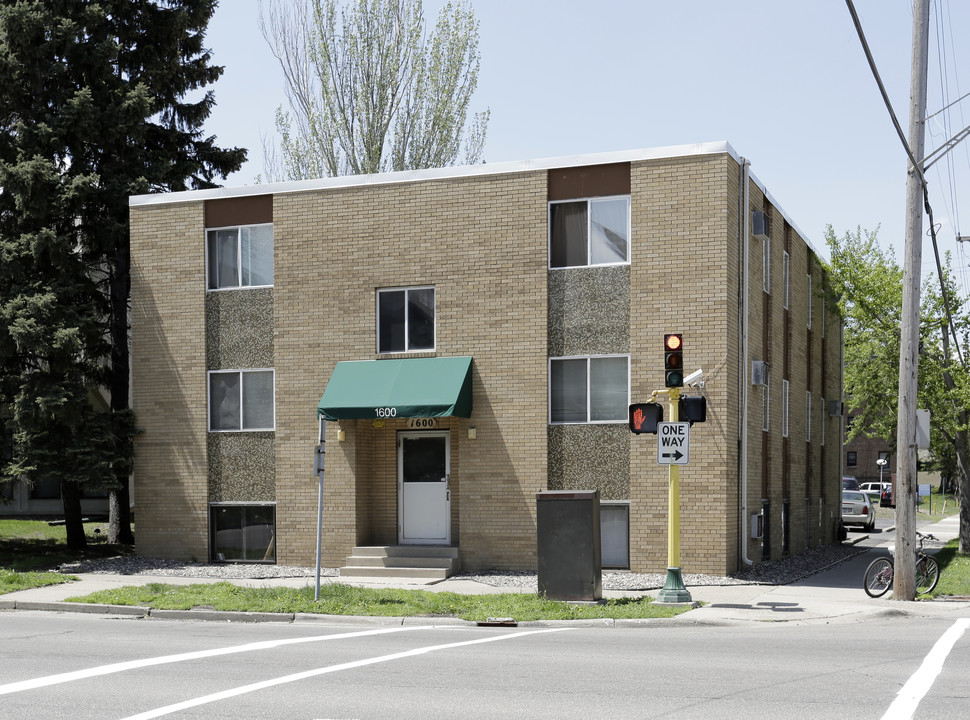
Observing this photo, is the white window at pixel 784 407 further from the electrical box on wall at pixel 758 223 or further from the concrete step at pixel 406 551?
the concrete step at pixel 406 551

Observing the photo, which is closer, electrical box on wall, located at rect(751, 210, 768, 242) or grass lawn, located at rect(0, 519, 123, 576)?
electrical box on wall, located at rect(751, 210, 768, 242)

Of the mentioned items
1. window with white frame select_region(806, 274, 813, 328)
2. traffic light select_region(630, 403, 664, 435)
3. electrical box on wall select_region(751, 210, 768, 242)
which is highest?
electrical box on wall select_region(751, 210, 768, 242)

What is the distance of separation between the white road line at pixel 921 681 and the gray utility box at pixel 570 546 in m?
5.06

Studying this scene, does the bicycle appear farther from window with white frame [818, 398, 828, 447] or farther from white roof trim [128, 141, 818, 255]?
window with white frame [818, 398, 828, 447]

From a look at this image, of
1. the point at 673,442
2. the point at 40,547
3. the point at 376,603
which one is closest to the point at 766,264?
the point at 673,442

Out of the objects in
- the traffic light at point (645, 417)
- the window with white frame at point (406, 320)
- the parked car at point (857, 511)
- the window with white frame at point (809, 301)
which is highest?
the window with white frame at point (809, 301)

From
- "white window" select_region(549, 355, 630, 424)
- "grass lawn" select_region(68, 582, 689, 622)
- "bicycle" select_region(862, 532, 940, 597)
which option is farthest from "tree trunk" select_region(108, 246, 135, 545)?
"bicycle" select_region(862, 532, 940, 597)

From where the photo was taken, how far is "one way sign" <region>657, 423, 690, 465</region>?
16.0 metres

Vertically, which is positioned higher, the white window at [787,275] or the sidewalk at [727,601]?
the white window at [787,275]

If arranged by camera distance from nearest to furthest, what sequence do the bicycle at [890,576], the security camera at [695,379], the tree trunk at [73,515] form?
the bicycle at [890,576] → the security camera at [695,379] → the tree trunk at [73,515]

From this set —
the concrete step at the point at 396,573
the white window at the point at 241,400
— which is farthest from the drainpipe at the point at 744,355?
the white window at the point at 241,400

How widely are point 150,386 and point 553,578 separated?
442 inches

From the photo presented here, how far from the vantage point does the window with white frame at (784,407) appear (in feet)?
82.1

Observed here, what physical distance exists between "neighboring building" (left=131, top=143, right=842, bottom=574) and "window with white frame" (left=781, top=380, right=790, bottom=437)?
14.0 inches
